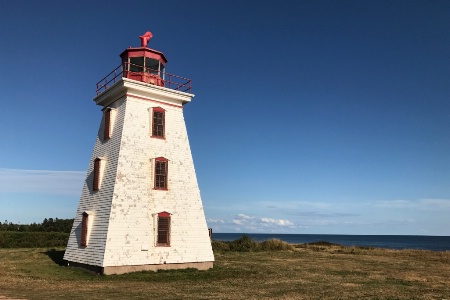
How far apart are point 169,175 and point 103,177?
12.4 feet

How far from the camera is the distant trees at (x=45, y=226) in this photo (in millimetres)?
51469

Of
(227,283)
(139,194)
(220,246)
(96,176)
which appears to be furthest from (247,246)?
(227,283)

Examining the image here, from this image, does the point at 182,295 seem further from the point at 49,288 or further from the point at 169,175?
the point at 169,175

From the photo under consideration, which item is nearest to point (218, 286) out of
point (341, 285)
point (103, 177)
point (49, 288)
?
point (341, 285)

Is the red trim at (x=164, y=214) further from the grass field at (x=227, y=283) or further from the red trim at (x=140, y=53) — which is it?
the red trim at (x=140, y=53)

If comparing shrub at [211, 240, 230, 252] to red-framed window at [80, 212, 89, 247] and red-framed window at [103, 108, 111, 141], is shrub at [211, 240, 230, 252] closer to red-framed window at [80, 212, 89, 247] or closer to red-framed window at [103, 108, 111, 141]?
red-framed window at [80, 212, 89, 247]

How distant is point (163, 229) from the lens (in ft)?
72.4

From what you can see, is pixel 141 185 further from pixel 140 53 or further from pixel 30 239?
pixel 30 239

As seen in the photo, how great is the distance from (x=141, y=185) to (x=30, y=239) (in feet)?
86.4

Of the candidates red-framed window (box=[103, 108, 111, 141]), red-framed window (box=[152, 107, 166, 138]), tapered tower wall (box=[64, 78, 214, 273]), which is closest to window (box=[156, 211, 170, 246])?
tapered tower wall (box=[64, 78, 214, 273])

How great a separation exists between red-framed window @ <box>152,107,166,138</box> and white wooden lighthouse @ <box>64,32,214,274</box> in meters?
0.06

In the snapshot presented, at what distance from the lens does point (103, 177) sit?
22453mm

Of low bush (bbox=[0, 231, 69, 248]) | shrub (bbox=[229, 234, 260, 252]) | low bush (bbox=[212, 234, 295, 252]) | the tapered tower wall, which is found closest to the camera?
the tapered tower wall

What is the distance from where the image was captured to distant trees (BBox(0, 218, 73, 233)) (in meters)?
51.5
